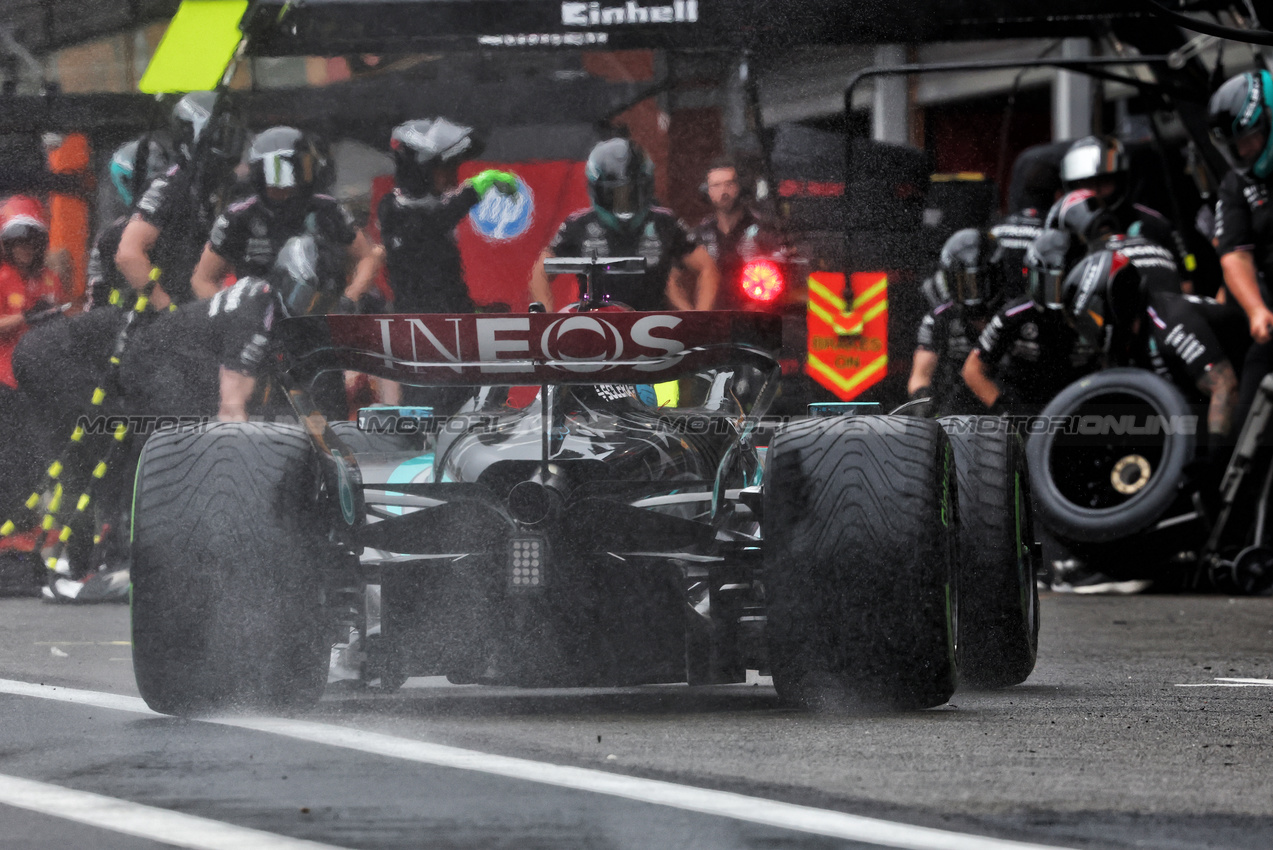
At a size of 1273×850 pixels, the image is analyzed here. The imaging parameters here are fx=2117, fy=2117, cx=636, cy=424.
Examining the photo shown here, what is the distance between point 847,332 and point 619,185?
2.54 m

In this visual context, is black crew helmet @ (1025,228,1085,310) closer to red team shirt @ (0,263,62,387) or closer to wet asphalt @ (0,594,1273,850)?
wet asphalt @ (0,594,1273,850)

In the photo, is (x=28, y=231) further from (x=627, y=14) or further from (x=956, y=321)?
(x=956, y=321)

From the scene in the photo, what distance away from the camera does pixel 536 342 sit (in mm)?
5051

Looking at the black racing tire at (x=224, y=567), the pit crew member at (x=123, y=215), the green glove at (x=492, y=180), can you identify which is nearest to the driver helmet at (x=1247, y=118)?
the green glove at (x=492, y=180)

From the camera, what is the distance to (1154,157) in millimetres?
12914

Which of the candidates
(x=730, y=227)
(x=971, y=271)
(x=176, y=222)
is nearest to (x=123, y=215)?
(x=176, y=222)

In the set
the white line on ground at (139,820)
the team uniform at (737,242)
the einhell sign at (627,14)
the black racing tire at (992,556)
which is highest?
the einhell sign at (627,14)

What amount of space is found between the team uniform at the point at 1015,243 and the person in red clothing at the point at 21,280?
511 cm

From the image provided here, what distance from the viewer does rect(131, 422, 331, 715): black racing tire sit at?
197 inches

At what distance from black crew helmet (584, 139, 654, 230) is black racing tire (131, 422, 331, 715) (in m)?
3.94

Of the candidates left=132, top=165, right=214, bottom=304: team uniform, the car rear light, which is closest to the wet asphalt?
the car rear light

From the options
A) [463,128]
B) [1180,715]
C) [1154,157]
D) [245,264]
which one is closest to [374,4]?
[463,128]

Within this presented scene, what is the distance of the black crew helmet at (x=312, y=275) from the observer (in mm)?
9367

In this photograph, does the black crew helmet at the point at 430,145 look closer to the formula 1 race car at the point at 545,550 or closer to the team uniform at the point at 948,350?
the team uniform at the point at 948,350
